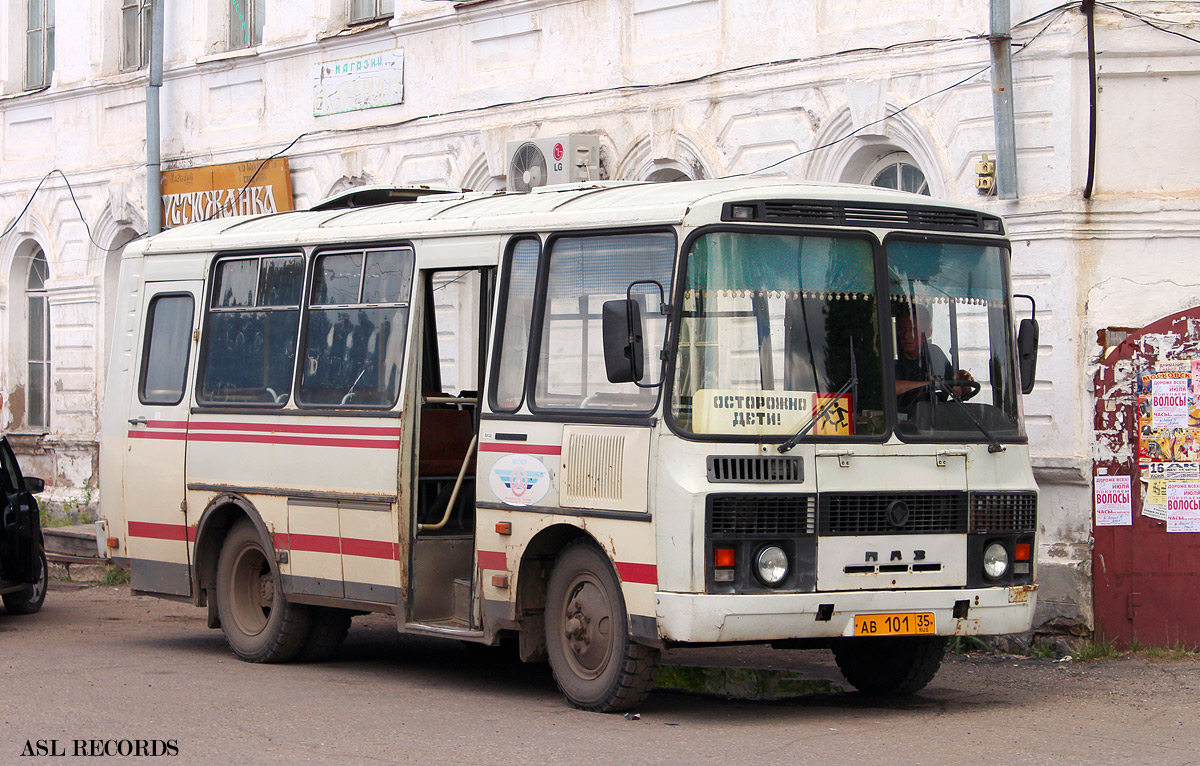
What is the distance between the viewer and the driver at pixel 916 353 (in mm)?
9000

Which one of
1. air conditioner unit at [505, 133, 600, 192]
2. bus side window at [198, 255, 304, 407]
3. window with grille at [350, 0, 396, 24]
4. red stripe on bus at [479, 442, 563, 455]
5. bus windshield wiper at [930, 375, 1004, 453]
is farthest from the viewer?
window with grille at [350, 0, 396, 24]

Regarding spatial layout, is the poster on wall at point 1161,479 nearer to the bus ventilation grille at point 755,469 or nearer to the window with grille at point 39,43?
the bus ventilation grille at point 755,469

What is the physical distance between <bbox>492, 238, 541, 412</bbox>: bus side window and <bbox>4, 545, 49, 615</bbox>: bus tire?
6.00 metres

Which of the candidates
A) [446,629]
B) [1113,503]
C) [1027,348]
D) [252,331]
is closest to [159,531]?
[252,331]

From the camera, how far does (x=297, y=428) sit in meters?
11.0

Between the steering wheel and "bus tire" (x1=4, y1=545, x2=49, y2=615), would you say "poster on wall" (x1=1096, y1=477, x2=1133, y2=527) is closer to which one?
the steering wheel

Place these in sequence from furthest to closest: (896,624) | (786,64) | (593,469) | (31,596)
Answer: (31,596) → (786,64) → (593,469) → (896,624)

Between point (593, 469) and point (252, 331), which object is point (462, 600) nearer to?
point (593, 469)

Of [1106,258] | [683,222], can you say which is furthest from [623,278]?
[1106,258]

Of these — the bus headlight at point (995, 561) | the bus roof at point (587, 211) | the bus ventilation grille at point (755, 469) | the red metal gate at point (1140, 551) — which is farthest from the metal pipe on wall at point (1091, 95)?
the bus ventilation grille at point (755, 469)

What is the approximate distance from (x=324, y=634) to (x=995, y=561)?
4.63m

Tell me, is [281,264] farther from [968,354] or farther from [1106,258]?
[1106,258]

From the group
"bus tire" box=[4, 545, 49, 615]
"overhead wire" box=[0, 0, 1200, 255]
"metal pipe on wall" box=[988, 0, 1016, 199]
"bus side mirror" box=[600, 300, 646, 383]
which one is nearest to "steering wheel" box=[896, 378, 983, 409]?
"bus side mirror" box=[600, 300, 646, 383]

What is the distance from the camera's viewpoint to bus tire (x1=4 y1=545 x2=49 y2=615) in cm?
1405
